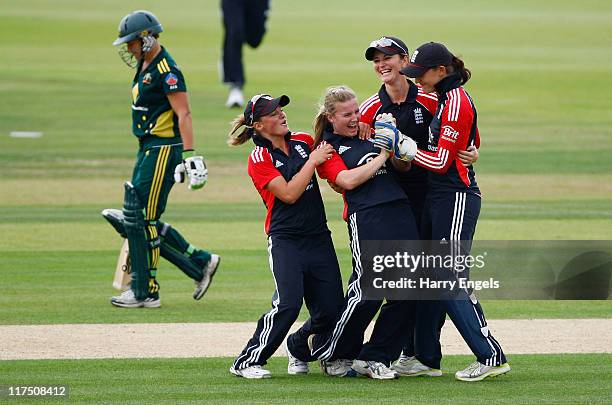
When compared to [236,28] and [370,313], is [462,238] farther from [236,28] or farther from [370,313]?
[236,28]

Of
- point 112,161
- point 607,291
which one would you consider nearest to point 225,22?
point 112,161

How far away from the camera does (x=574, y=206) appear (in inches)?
665

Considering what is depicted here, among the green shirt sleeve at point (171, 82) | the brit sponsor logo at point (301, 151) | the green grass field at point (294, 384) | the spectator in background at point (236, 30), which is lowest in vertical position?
the green grass field at point (294, 384)

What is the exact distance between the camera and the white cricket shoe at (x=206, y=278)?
11.3 meters

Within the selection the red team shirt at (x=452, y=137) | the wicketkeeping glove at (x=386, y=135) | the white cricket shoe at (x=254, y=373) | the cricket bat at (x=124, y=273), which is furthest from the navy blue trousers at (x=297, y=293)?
the cricket bat at (x=124, y=273)

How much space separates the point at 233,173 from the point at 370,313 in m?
11.9

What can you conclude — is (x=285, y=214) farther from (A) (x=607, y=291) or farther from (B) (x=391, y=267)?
(A) (x=607, y=291)

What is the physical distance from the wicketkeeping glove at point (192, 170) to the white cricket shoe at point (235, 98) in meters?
15.4

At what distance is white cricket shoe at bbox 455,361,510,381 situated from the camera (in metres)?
8.16

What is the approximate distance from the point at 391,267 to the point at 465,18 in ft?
151

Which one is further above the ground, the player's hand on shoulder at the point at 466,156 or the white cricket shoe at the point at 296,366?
the player's hand on shoulder at the point at 466,156

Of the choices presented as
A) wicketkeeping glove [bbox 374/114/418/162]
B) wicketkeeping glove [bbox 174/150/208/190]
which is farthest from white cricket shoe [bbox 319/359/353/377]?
wicketkeeping glove [bbox 174/150/208/190]

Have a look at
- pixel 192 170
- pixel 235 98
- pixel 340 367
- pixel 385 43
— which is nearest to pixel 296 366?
pixel 340 367

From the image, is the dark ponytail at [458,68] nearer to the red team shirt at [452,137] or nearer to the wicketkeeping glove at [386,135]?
the red team shirt at [452,137]
